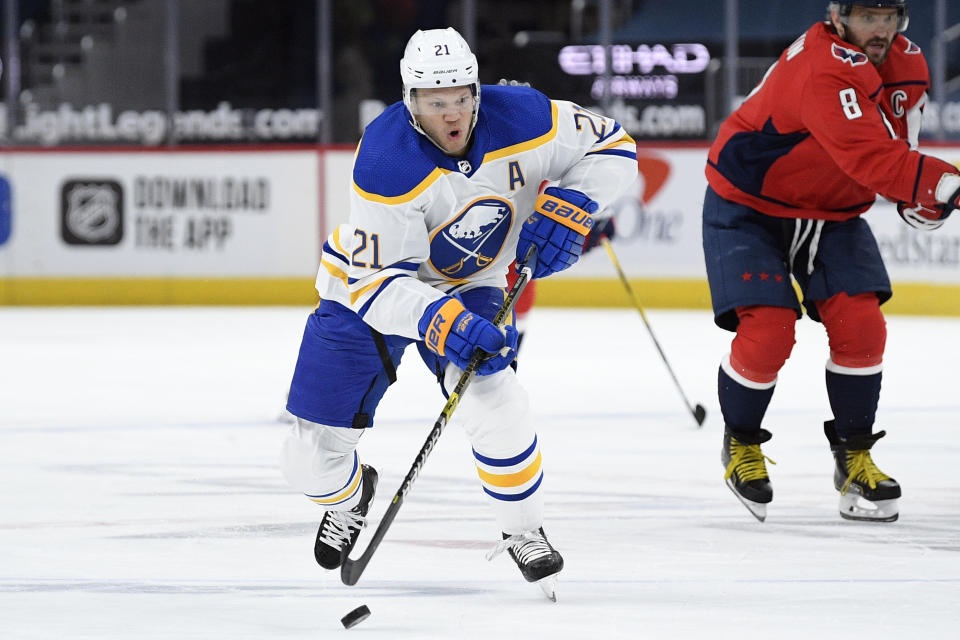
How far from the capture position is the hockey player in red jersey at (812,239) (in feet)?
10.7

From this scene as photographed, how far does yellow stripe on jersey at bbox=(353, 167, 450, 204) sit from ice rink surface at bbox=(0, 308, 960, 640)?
696 millimetres

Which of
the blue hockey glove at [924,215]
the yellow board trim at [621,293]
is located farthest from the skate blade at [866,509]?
the yellow board trim at [621,293]

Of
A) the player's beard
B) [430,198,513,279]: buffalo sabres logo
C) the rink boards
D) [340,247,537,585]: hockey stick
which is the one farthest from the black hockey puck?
the rink boards

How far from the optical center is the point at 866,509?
3.38 m

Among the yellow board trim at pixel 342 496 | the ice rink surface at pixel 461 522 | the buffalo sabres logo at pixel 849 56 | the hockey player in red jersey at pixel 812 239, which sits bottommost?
the ice rink surface at pixel 461 522

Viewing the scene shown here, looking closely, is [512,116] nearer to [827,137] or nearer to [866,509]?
[827,137]

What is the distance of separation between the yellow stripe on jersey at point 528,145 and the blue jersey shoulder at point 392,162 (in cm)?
12

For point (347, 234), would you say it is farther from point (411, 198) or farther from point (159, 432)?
point (159, 432)

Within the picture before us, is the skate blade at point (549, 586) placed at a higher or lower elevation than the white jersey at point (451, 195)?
lower

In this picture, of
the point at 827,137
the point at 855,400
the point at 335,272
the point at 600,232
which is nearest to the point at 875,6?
the point at 827,137

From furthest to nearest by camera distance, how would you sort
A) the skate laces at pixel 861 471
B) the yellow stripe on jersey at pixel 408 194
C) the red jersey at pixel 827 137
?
the skate laces at pixel 861 471 < the red jersey at pixel 827 137 < the yellow stripe on jersey at pixel 408 194

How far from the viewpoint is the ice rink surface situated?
102 inches

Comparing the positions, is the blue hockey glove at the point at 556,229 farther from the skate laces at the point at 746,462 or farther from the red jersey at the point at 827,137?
the skate laces at the point at 746,462

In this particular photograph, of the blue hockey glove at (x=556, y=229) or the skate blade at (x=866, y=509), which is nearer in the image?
the blue hockey glove at (x=556, y=229)
